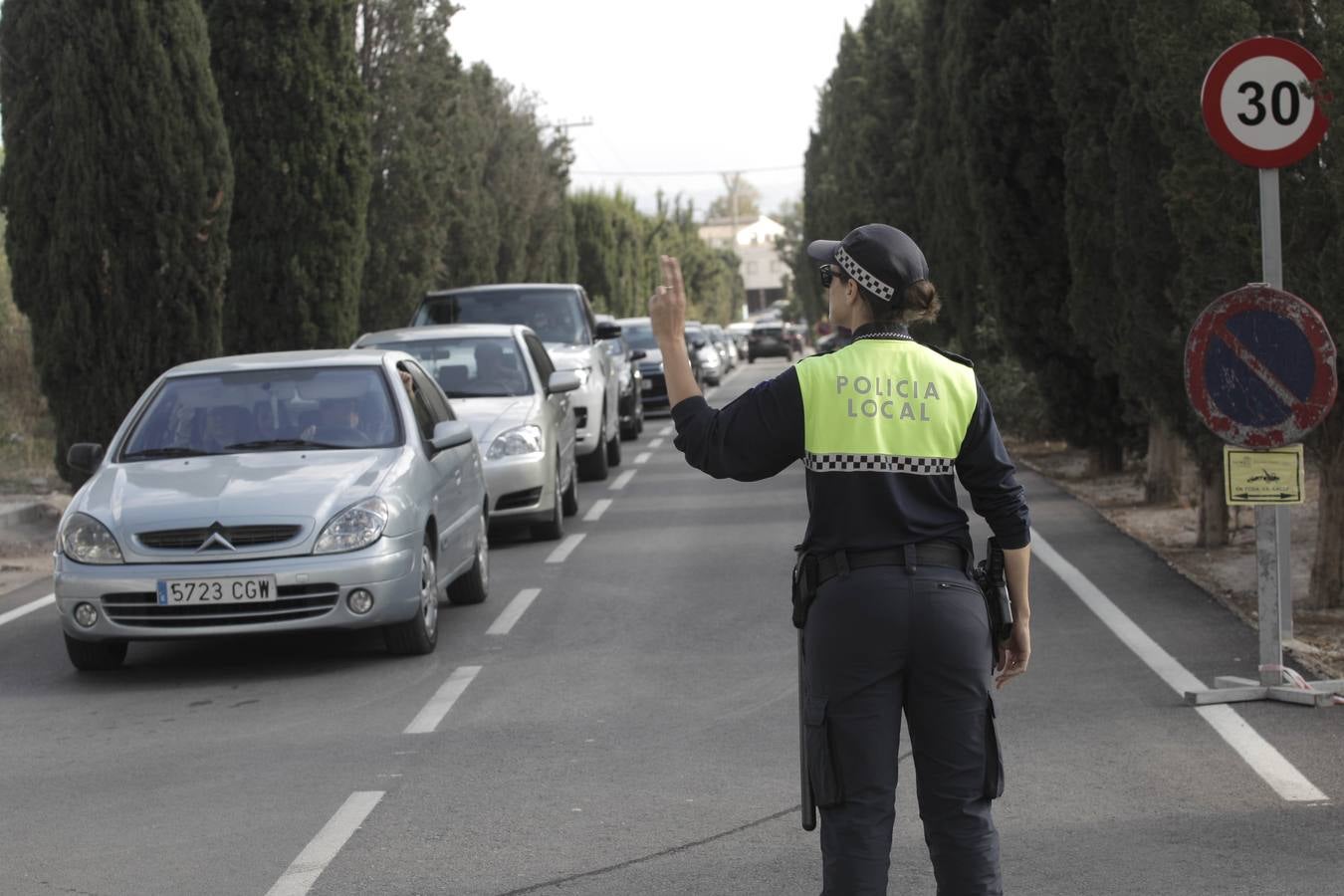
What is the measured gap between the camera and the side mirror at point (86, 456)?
10047 millimetres

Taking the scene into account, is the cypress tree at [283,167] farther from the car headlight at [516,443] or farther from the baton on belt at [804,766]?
the baton on belt at [804,766]

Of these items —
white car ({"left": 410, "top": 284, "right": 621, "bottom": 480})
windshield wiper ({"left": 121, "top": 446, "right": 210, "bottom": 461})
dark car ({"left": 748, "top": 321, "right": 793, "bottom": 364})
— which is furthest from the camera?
dark car ({"left": 748, "top": 321, "right": 793, "bottom": 364})

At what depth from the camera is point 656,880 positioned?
18.7 ft

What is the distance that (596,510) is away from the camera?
58.5 ft

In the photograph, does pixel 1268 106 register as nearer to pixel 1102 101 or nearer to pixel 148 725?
pixel 148 725

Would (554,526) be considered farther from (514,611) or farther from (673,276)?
(673,276)

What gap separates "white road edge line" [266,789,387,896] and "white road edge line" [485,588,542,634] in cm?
390

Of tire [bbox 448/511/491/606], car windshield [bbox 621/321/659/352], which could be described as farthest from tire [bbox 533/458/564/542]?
car windshield [bbox 621/321/659/352]

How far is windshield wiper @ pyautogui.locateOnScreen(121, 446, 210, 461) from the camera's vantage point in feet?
33.9

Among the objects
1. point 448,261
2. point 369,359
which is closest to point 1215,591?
point 369,359

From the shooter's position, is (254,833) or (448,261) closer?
(254,833)

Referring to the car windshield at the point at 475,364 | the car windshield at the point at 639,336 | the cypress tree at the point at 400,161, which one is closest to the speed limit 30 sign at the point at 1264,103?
the car windshield at the point at 475,364

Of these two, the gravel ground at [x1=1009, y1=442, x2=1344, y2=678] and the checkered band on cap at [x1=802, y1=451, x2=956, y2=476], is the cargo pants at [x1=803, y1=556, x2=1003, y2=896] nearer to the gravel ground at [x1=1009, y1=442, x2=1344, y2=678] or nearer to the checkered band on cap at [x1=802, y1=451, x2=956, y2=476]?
the checkered band on cap at [x1=802, y1=451, x2=956, y2=476]

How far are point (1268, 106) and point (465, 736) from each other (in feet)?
14.6
